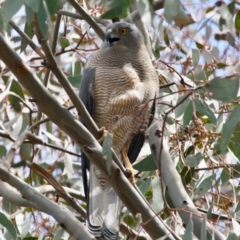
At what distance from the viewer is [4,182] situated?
9.05 ft

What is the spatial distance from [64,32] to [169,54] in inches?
27.5

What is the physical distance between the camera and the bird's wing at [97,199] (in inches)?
131

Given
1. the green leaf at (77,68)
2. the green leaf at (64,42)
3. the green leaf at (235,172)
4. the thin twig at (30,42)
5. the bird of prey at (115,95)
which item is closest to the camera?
the thin twig at (30,42)

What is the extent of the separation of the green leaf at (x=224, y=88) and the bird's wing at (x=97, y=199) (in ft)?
4.89

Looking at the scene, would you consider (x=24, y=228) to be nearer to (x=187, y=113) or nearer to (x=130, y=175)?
(x=130, y=175)

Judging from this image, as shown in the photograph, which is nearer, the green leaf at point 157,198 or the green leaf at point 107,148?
the green leaf at point 107,148

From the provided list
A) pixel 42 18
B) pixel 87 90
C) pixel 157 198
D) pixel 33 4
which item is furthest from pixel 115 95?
pixel 33 4

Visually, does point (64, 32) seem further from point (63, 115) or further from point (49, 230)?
point (63, 115)

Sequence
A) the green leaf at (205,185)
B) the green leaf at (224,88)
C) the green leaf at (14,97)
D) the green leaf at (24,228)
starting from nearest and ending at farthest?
the green leaf at (224,88) → the green leaf at (205,185) → the green leaf at (24,228) → the green leaf at (14,97)

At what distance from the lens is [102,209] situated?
139 inches

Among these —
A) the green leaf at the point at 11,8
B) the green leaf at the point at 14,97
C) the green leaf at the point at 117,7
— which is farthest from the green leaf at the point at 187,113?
the green leaf at the point at 14,97

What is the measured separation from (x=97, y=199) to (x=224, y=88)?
5.92ft

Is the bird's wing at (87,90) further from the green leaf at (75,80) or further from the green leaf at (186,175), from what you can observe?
the green leaf at (186,175)

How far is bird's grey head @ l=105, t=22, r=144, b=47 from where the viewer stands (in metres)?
3.90
